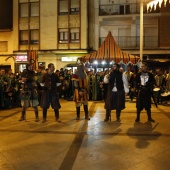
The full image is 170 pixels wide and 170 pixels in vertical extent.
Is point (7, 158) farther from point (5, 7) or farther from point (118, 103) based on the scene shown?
point (5, 7)

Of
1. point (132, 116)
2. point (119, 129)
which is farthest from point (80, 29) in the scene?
point (119, 129)

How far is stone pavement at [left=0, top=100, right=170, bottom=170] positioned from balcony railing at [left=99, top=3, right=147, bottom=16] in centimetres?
1864

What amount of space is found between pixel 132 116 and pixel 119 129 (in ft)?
7.96

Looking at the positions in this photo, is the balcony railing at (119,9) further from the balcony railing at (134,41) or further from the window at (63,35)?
the window at (63,35)

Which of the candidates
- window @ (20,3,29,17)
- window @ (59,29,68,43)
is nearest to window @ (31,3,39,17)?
window @ (20,3,29,17)

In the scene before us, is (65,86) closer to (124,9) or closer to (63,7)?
(63,7)

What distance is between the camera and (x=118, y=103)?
9.39 m

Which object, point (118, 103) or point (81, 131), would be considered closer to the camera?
point (81, 131)

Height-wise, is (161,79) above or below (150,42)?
below

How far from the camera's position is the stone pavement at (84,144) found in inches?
215

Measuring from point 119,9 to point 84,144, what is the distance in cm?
2252

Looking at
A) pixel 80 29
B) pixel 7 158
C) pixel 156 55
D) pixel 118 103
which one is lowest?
pixel 7 158

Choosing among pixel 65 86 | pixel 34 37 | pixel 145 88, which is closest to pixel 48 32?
pixel 34 37

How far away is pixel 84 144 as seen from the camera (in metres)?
6.83
